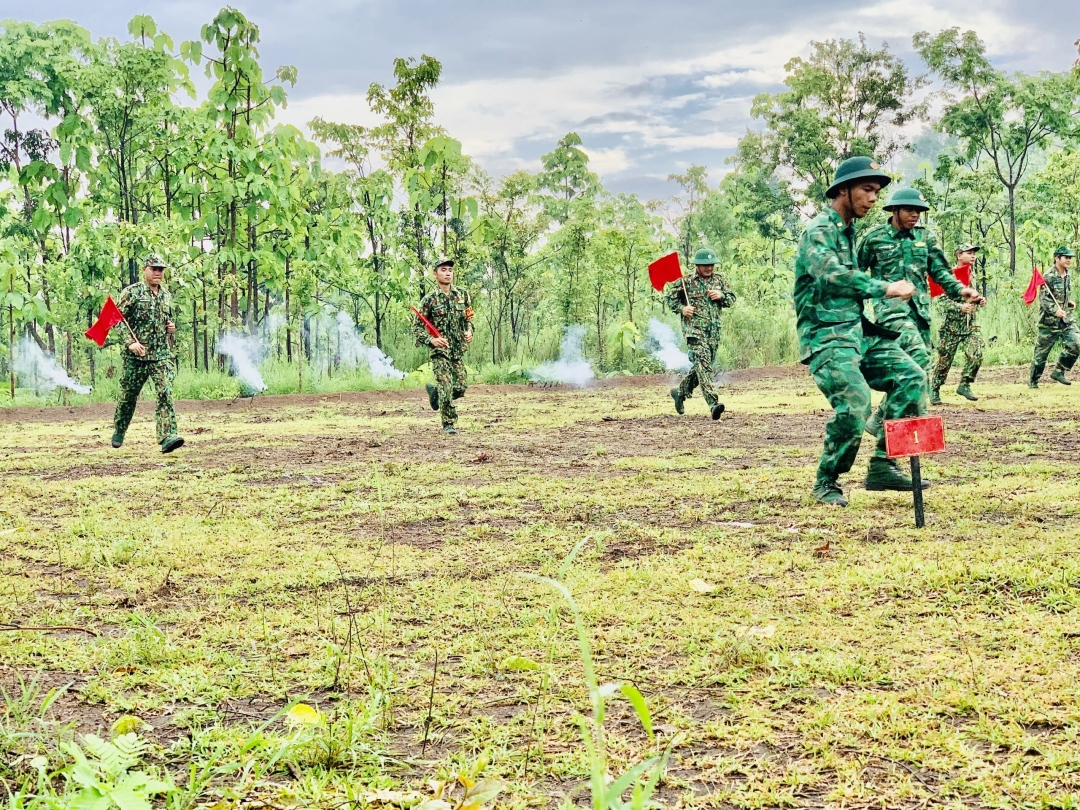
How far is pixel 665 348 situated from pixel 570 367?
2733 millimetres

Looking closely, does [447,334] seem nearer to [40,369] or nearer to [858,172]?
[858,172]

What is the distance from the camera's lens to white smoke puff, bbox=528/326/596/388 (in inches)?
865

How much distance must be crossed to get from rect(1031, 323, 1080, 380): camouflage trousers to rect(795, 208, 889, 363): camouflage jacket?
33.0 feet

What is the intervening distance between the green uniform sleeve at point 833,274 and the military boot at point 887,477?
1.25 m

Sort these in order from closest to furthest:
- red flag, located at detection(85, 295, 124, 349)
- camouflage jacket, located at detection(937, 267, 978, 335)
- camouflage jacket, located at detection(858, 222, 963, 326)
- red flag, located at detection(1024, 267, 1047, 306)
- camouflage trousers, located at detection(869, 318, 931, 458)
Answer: camouflage trousers, located at detection(869, 318, 931, 458), camouflage jacket, located at detection(858, 222, 963, 326), red flag, located at detection(85, 295, 124, 349), camouflage jacket, located at detection(937, 267, 978, 335), red flag, located at detection(1024, 267, 1047, 306)

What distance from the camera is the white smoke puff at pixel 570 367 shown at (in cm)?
2197

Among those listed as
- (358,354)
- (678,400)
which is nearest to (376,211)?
(358,354)

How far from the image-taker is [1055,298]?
14.7 m

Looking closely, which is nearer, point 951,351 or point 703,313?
point 703,313

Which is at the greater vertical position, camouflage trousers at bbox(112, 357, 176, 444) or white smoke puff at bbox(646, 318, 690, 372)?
white smoke puff at bbox(646, 318, 690, 372)

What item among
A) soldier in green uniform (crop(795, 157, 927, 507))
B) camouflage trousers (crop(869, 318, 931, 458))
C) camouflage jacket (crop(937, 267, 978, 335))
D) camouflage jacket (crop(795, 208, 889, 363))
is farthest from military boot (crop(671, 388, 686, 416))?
camouflage jacket (crop(795, 208, 889, 363))

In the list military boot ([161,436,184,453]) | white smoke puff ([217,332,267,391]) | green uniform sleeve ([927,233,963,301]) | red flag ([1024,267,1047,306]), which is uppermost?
red flag ([1024,267,1047,306])

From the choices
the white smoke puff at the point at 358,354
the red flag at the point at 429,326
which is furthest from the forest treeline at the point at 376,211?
the red flag at the point at 429,326

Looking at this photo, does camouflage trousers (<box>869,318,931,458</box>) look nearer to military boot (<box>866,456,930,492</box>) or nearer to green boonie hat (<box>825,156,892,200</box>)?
military boot (<box>866,456,930,492</box>)
